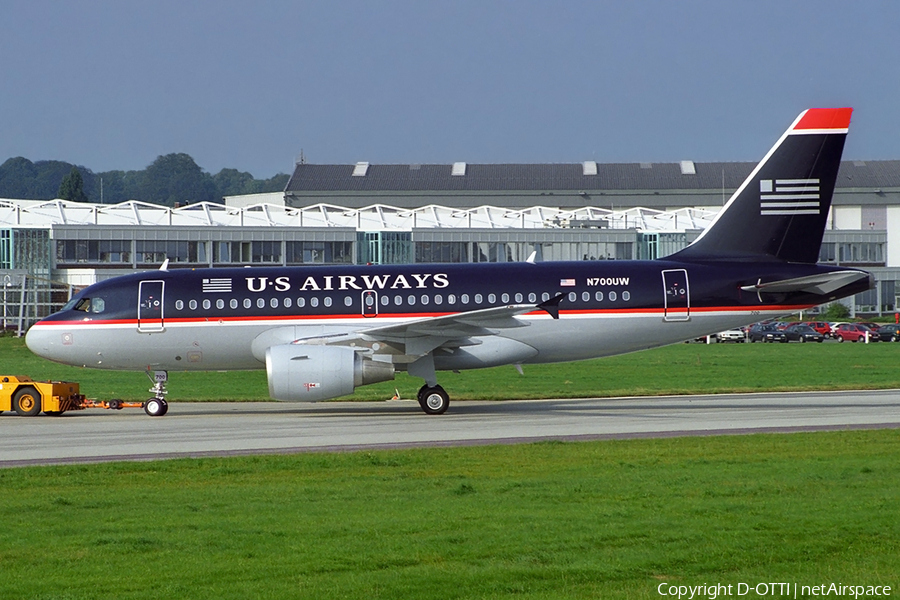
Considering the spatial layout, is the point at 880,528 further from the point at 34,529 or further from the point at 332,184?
the point at 332,184

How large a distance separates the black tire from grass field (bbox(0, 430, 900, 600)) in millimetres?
11935

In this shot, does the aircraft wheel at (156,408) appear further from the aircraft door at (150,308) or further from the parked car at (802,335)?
the parked car at (802,335)

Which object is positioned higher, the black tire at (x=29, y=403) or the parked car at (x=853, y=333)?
the parked car at (x=853, y=333)

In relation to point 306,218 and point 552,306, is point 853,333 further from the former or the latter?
point 552,306

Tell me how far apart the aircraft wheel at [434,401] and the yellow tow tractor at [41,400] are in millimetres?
7991

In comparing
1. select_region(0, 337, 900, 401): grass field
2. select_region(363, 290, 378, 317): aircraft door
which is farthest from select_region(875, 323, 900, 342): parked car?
select_region(363, 290, 378, 317): aircraft door

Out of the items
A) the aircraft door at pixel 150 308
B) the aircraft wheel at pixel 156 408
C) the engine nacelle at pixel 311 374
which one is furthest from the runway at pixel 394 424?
the aircraft door at pixel 150 308

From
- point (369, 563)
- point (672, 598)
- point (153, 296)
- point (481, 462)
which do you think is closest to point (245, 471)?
point (481, 462)

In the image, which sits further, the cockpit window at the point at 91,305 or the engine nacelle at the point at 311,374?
the cockpit window at the point at 91,305

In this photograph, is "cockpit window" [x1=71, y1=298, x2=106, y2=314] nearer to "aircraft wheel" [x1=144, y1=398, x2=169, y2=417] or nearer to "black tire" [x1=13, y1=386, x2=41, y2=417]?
"black tire" [x1=13, y1=386, x2=41, y2=417]

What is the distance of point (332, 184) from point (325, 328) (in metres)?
107

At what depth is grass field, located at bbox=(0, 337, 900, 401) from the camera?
35406mm

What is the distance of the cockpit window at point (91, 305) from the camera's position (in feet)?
95.8

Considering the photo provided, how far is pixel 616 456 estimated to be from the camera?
18547 millimetres
